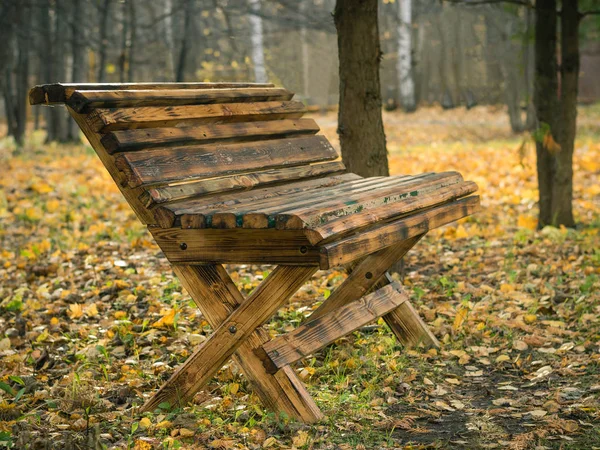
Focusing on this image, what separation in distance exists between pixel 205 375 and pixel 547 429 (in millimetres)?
1247

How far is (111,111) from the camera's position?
2693 mm

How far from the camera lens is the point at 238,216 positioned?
246 centimetres

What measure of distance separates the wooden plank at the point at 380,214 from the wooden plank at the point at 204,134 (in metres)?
0.77

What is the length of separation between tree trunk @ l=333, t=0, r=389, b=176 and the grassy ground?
749 mm

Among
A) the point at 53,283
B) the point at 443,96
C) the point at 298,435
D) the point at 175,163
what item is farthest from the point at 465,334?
the point at 443,96

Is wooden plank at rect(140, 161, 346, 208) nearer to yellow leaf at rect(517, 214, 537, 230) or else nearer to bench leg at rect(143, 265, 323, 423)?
bench leg at rect(143, 265, 323, 423)

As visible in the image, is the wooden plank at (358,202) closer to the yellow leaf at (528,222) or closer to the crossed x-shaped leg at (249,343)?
the crossed x-shaped leg at (249,343)

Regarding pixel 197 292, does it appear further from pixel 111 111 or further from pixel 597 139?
pixel 597 139

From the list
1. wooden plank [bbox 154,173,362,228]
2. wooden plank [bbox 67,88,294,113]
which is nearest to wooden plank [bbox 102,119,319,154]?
wooden plank [bbox 67,88,294,113]

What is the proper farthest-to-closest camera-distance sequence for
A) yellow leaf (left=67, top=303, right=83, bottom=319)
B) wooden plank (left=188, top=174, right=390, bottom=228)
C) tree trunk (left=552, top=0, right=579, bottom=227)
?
1. tree trunk (left=552, top=0, right=579, bottom=227)
2. yellow leaf (left=67, top=303, right=83, bottom=319)
3. wooden plank (left=188, top=174, right=390, bottom=228)

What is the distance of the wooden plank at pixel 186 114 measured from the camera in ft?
8.77

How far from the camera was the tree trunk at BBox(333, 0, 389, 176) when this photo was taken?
168 inches

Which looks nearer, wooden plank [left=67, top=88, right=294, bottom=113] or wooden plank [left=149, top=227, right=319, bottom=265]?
wooden plank [left=149, top=227, right=319, bottom=265]

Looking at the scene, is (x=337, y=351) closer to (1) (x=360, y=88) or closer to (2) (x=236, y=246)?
(2) (x=236, y=246)
